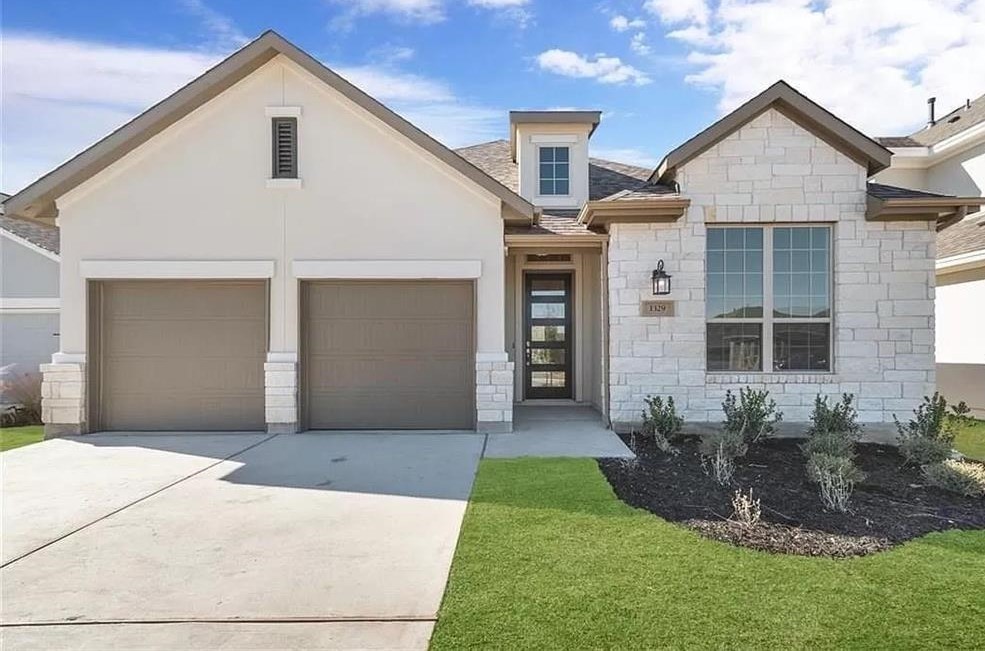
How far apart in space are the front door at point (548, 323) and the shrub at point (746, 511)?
21.7 ft

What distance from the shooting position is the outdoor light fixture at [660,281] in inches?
347

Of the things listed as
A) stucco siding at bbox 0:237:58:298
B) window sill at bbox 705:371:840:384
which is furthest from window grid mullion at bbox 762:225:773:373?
stucco siding at bbox 0:237:58:298

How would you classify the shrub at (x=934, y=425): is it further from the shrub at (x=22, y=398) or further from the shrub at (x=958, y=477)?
the shrub at (x=22, y=398)

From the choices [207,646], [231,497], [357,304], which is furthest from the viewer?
[357,304]

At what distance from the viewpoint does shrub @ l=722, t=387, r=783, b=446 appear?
8398 mm

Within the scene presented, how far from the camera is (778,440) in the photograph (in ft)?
28.9

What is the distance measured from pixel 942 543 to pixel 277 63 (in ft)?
32.7

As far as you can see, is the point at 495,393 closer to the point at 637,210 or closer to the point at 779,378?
the point at 637,210

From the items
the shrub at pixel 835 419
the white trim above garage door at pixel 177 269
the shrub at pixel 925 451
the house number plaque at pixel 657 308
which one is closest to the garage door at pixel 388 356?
the white trim above garage door at pixel 177 269

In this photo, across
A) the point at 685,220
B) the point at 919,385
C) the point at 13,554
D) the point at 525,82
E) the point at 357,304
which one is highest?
the point at 525,82

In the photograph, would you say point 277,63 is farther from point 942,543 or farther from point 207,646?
point 942,543

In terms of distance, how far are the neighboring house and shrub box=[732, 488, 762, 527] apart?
1461cm

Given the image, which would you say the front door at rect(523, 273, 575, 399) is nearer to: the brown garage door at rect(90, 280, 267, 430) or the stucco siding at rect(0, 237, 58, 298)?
the brown garage door at rect(90, 280, 267, 430)

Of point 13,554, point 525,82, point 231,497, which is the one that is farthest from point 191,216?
point 525,82
